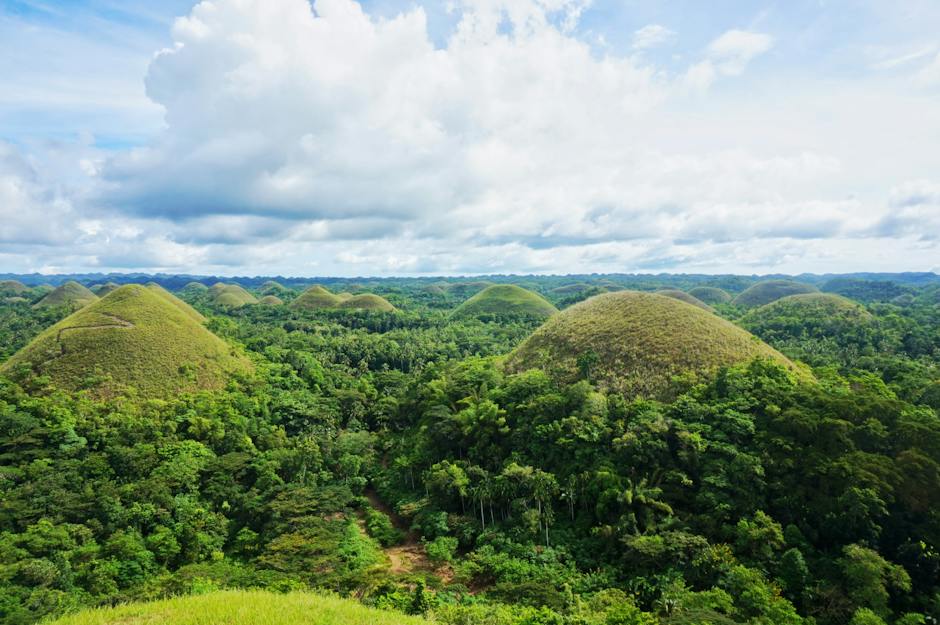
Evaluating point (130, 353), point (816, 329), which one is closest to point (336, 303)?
point (130, 353)

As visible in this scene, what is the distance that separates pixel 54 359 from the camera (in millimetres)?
35562

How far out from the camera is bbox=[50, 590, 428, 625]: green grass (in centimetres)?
872

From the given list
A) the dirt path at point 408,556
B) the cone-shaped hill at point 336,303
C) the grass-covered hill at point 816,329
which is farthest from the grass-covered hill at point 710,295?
the dirt path at point 408,556

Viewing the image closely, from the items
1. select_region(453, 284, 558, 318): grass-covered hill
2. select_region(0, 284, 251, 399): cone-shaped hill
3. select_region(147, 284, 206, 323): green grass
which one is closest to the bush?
select_region(0, 284, 251, 399): cone-shaped hill

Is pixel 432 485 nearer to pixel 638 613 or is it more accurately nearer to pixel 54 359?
pixel 638 613

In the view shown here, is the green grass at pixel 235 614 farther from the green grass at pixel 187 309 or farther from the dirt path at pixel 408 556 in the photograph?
the green grass at pixel 187 309

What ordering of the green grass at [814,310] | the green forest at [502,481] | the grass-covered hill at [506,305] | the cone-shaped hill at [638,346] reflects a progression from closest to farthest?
the green forest at [502,481] < the cone-shaped hill at [638,346] < the green grass at [814,310] < the grass-covered hill at [506,305]

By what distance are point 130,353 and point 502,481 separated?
106 ft

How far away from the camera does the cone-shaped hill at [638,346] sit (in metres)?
30.6

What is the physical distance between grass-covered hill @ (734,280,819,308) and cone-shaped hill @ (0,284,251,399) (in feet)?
392

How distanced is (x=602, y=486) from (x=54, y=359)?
4045 centimetres

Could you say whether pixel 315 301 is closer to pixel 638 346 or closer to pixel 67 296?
pixel 67 296

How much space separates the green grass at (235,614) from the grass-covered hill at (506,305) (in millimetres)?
83529

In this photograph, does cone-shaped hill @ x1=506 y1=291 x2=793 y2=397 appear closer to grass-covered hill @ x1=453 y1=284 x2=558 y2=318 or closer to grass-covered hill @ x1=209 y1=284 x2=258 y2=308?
grass-covered hill @ x1=453 y1=284 x2=558 y2=318
